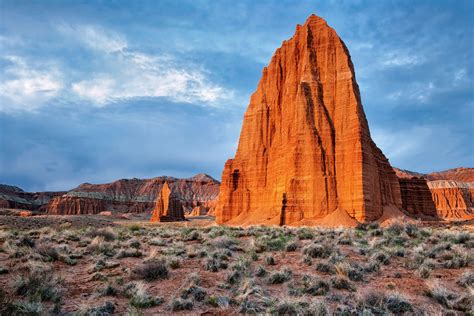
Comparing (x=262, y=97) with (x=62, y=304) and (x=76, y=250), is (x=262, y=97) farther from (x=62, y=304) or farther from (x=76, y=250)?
(x=62, y=304)

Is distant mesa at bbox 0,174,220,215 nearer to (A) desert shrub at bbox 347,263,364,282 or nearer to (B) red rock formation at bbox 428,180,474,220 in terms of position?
(B) red rock formation at bbox 428,180,474,220

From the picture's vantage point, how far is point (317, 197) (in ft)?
A: 122

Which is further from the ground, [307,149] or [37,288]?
[307,149]

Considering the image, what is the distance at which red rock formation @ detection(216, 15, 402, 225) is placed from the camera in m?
36.9

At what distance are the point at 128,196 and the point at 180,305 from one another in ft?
523

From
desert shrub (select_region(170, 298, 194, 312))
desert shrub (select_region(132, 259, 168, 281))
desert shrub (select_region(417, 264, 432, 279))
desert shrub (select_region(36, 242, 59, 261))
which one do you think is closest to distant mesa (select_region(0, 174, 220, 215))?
desert shrub (select_region(36, 242, 59, 261))

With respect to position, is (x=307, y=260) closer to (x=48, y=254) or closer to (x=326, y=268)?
(x=326, y=268)

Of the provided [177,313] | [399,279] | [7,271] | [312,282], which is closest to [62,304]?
[177,313]

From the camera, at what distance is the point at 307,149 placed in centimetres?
3916

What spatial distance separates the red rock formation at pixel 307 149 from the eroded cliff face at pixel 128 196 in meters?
76.2

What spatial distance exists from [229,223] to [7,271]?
122 ft

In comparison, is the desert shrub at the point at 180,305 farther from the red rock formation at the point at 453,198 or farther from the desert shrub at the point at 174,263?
the red rock formation at the point at 453,198

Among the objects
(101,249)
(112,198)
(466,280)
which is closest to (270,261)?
(466,280)

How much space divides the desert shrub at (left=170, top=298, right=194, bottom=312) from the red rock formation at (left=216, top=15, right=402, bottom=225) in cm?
3010
